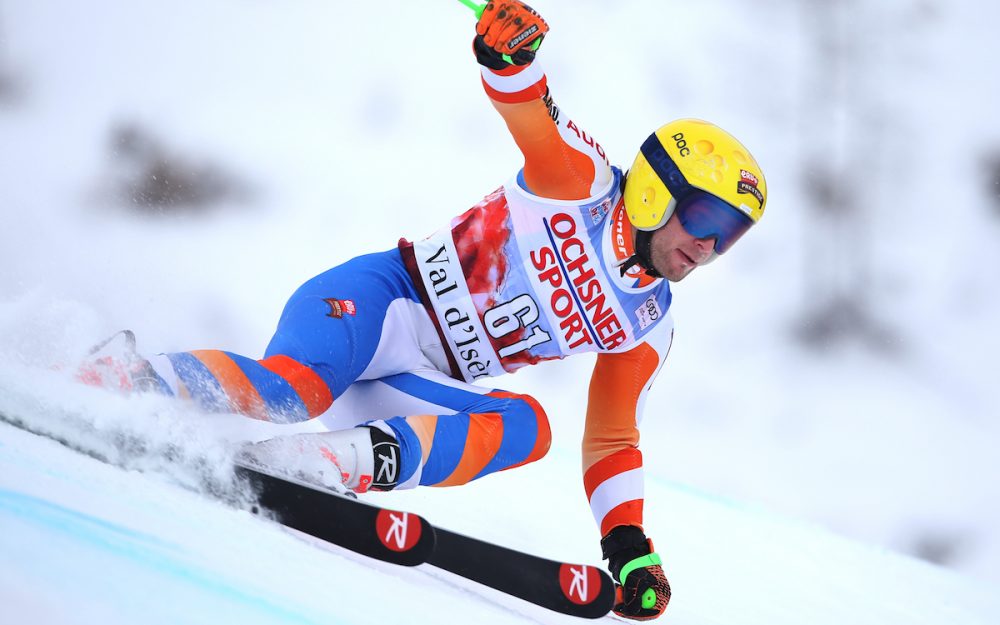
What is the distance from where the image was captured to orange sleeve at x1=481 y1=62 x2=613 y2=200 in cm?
238

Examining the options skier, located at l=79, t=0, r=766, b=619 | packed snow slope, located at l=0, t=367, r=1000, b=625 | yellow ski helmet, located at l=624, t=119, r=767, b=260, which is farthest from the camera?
yellow ski helmet, located at l=624, t=119, r=767, b=260

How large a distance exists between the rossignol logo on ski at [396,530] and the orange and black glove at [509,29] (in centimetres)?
109

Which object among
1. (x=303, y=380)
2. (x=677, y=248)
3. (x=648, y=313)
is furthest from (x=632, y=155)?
(x=303, y=380)

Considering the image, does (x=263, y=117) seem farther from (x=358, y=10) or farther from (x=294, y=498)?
(x=294, y=498)

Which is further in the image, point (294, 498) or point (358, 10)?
point (358, 10)

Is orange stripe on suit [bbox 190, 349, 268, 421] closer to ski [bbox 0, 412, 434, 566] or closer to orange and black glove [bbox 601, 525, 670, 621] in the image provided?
ski [bbox 0, 412, 434, 566]

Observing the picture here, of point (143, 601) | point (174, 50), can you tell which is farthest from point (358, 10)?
point (143, 601)

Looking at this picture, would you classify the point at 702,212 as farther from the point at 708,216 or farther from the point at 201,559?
the point at 201,559

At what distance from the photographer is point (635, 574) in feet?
8.15

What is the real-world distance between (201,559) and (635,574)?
1.27 metres

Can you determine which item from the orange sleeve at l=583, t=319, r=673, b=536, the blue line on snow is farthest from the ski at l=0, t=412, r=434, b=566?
the orange sleeve at l=583, t=319, r=673, b=536

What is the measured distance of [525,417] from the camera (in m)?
2.35

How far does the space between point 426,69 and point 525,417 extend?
11.8ft

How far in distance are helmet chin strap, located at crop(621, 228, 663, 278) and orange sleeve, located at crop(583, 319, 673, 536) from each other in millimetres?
222
